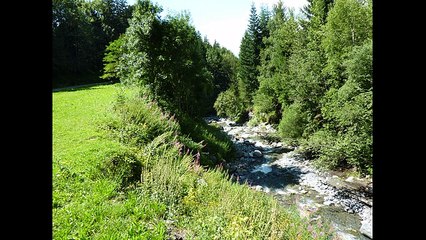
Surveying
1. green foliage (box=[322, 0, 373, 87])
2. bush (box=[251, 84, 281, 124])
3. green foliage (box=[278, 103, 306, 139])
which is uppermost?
green foliage (box=[322, 0, 373, 87])

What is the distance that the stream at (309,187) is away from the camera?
10227mm

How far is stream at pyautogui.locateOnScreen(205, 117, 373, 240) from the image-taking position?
10227mm

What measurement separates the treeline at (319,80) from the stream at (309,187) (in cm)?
106

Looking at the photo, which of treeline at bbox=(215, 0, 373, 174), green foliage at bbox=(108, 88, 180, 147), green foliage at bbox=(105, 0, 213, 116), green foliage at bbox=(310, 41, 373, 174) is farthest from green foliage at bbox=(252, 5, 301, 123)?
green foliage at bbox=(108, 88, 180, 147)

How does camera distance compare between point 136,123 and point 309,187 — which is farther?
point 309,187

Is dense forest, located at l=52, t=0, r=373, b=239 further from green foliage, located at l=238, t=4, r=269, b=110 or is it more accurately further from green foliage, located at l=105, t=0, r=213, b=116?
green foliage, located at l=238, t=4, r=269, b=110

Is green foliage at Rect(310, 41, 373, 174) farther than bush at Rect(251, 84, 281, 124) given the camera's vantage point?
No

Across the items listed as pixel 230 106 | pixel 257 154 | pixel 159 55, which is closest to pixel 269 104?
pixel 230 106

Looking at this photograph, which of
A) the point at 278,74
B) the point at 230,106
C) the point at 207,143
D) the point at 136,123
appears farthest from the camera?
the point at 230,106

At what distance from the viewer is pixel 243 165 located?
670 inches

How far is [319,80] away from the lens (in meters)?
20.5

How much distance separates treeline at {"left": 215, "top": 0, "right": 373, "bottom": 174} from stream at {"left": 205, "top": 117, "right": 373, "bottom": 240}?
3.47 ft

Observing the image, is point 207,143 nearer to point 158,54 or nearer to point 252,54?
point 158,54

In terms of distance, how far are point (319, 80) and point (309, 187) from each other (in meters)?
9.65
